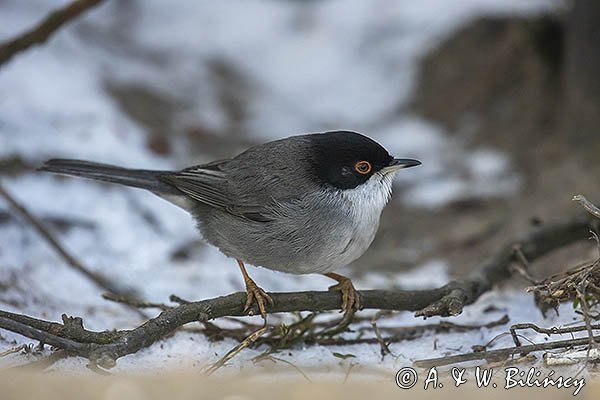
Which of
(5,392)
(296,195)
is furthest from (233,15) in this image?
(5,392)

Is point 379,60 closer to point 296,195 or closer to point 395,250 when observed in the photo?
point 395,250

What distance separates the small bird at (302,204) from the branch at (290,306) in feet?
0.38

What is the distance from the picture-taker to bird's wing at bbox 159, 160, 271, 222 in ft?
14.0

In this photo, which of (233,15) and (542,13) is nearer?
(542,13)

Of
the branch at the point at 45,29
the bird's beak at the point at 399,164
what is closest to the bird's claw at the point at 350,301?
the bird's beak at the point at 399,164

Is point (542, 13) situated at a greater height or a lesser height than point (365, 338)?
greater

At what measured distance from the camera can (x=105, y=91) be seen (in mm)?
7422

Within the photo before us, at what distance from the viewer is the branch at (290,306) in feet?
10.2

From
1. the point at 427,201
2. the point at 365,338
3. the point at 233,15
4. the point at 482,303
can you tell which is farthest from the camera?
the point at 233,15

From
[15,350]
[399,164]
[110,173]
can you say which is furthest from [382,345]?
[110,173]

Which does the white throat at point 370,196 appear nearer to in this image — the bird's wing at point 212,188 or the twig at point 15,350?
the bird's wing at point 212,188

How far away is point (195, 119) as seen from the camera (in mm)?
7910

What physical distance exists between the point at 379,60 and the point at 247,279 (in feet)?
16.3

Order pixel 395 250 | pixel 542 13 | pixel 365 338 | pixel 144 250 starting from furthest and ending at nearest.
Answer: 1. pixel 542 13
2. pixel 395 250
3. pixel 144 250
4. pixel 365 338
